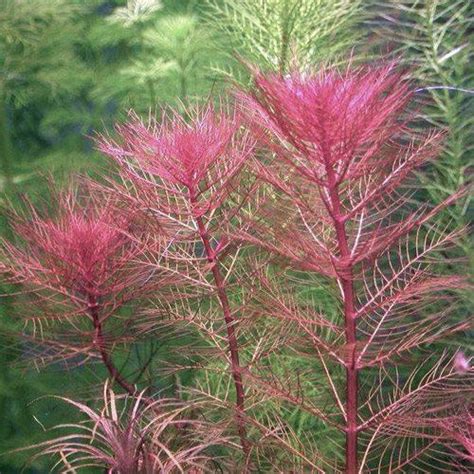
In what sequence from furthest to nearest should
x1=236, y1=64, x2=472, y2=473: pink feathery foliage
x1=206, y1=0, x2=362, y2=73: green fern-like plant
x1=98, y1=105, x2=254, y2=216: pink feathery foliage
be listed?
x1=206, y1=0, x2=362, y2=73: green fern-like plant, x1=98, y1=105, x2=254, y2=216: pink feathery foliage, x1=236, y1=64, x2=472, y2=473: pink feathery foliage

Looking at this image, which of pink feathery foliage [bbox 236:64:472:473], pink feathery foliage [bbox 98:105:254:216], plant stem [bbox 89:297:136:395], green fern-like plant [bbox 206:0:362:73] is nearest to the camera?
pink feathery foliage [bbox 236:64:472:473]

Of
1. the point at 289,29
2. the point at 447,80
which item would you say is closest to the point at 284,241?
the point at 289,29

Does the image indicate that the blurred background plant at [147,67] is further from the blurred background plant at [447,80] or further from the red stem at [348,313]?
the red stem at [348,313]

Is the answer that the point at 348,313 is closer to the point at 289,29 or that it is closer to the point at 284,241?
the point at 284,241

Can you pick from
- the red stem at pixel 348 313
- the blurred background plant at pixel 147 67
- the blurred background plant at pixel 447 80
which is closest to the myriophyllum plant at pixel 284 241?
the red stem at pixel 348 313

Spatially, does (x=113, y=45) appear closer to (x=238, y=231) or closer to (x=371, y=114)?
(x=238, y=231)

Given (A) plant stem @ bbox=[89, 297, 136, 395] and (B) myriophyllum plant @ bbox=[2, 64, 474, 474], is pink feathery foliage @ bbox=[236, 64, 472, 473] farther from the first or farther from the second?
(A) plant stem @ bbox=[89, 297, 136, 395]

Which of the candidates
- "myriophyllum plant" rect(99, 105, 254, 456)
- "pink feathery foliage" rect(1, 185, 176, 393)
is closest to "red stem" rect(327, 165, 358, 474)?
"myriophyllum plant" rect(99, 105, 254, 456)
